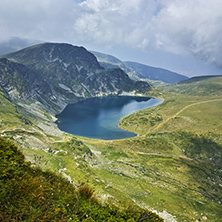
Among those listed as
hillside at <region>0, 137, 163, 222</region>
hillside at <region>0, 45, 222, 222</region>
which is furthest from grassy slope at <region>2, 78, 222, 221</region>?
hillside at <region>0, 137, 163, 222</region>

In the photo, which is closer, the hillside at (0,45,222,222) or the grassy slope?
the hillside at (0,45,222,222)

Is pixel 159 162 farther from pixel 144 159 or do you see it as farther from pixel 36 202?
pixel 36 202

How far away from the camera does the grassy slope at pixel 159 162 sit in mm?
39031

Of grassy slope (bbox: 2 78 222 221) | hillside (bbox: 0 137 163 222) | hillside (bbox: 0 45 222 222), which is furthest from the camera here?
grassy slope (bbox: 2 78 222 221)

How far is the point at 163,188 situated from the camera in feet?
164

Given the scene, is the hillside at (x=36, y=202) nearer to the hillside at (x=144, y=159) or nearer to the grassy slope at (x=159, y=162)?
the hillside at (x=144, y=159)

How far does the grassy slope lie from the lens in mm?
39031

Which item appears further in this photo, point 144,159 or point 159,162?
point 144,159

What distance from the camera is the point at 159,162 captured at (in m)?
78.2

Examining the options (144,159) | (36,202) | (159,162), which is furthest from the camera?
(144,159)

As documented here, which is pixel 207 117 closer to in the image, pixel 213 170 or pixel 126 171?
pixel 213 170

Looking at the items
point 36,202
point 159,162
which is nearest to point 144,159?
point 159,162

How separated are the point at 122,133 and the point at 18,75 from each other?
158 meters

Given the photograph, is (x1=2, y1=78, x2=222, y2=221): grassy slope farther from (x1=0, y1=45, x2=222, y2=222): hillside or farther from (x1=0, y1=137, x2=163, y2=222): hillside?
(x1=0, y1=137, x2=163, y2=222): hillside
